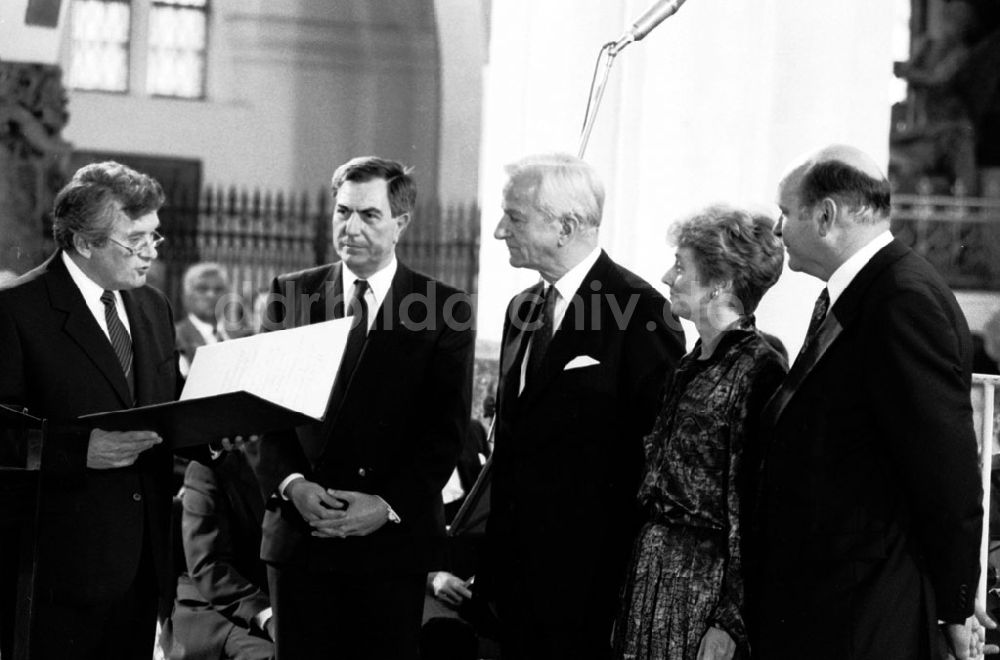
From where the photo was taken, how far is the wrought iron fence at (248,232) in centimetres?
1276

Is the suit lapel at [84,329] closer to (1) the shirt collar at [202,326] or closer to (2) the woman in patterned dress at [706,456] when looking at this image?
(2) the woman in patterned dress at [706,456]

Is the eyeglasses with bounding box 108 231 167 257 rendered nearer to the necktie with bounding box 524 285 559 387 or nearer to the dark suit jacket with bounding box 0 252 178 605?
the dark suit jacket with bounding box 0 252 178 605

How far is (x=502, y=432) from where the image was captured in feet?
10.6

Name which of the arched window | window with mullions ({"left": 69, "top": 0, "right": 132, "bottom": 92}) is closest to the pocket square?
the arched window

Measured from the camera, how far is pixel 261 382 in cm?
289

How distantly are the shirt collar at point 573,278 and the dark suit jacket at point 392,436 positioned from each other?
0.97 feet

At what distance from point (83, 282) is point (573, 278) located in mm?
1173

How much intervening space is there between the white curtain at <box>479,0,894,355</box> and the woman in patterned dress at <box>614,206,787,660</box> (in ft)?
5.13

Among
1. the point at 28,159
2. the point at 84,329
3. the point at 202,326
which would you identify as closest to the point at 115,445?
the point at 84,329

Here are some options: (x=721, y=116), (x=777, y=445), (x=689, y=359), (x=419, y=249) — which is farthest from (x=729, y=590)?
(x=419, y=249)

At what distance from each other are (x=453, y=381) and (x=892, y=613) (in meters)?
1.28

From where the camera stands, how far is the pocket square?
3.09 metres

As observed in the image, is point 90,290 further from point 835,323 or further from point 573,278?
point 835,323

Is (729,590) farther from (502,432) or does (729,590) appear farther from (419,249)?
(419,249)
